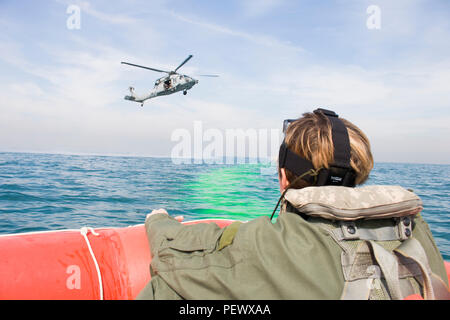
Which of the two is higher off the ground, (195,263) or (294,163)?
(294,163)

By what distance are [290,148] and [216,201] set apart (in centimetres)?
702

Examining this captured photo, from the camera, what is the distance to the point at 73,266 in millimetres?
1964

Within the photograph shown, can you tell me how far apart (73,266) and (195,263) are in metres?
1.27

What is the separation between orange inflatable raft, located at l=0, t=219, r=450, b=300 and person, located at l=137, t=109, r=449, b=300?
908mm

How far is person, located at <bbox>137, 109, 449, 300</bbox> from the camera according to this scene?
103 cm

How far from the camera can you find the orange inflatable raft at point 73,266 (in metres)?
1.85

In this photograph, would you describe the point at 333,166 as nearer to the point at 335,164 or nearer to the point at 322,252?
the point at 335,164

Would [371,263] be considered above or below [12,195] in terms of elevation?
above

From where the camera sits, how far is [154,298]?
3.83 ft

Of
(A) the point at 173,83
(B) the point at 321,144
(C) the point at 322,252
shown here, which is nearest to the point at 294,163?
(B) the point at 321,144

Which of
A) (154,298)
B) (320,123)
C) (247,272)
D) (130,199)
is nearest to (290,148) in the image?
(320,123)

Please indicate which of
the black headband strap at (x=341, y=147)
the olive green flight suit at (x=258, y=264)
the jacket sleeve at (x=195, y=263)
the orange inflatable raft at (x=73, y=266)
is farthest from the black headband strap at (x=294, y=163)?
the orange inflatable raft at (x=73, y=266)

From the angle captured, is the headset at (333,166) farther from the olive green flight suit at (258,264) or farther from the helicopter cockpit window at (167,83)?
the helicopter cockpit window at (167,83)
